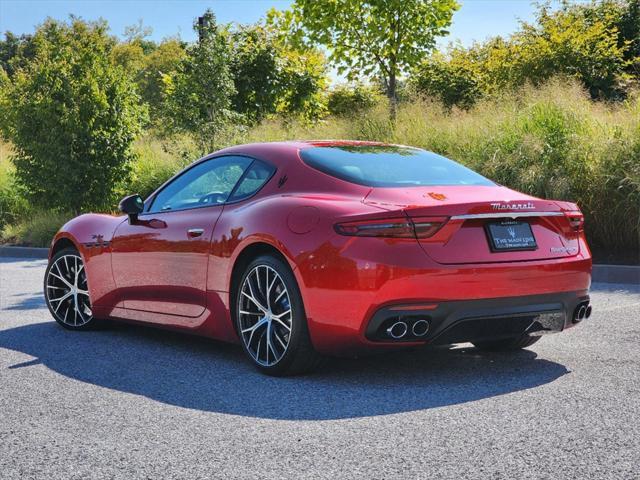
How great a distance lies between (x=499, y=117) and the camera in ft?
48.5

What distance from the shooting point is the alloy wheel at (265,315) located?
18.0 ft

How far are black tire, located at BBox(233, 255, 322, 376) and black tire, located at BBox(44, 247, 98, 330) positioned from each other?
7.07 feet

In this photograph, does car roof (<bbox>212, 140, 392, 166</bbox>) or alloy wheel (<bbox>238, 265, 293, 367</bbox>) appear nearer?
alloy wheel (<bbox>238, 265, 293, 367</bbox>)

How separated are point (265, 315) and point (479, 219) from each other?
138cm

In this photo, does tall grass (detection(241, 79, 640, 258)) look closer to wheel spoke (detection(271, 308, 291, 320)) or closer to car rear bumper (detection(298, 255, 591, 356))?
car rear bumper (detection(298, 255, 591, 356))

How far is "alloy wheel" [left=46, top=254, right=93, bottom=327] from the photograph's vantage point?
756 centimetres

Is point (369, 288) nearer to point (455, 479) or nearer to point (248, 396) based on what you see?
point (248, 396)

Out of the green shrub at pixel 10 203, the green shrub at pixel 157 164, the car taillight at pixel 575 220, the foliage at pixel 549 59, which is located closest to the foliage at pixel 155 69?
the foliage at pixel 549 59

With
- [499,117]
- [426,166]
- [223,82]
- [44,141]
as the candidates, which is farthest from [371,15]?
[426,166]

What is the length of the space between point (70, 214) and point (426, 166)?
14.1 m

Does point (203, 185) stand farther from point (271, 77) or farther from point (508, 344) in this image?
point (271, 77)

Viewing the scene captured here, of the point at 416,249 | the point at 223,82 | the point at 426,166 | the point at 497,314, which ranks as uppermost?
the point at 223,82

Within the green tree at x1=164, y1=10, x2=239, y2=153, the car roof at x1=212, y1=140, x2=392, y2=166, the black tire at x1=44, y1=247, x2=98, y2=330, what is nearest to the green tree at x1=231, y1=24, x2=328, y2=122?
the green tree at x1=164, y1=10, x2=239, y2=153

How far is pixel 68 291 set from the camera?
303 inches
